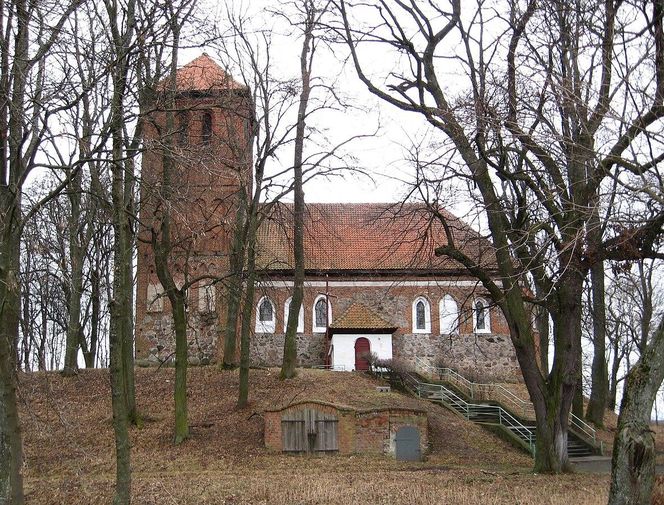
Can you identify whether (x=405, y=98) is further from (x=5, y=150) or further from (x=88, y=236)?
(x=88, y=236)

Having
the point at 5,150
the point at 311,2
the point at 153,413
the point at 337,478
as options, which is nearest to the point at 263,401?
the point at 153,413

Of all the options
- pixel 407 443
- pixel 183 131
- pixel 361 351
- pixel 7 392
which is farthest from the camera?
pixel 361 351

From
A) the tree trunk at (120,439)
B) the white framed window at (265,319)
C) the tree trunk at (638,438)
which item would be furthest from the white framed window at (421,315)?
the tree trunk at (638,438)

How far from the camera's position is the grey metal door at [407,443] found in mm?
18812

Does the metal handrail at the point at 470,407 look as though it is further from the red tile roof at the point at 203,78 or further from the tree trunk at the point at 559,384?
the red tile roof at the point at 203,78

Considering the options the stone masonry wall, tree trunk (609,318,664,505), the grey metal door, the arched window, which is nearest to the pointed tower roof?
the arched window

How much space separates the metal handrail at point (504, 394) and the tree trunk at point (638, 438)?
1318 cm

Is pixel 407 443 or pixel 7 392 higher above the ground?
pixel 7 392

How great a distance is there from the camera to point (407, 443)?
62.2 feet

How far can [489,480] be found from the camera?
13.4 metres

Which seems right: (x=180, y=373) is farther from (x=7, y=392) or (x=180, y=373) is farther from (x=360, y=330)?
(x=360, y=330)

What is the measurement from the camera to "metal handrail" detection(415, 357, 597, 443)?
75.9 ft

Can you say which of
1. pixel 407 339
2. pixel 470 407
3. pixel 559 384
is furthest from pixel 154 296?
pixel 559 384

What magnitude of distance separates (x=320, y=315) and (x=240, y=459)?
54.6 ft
